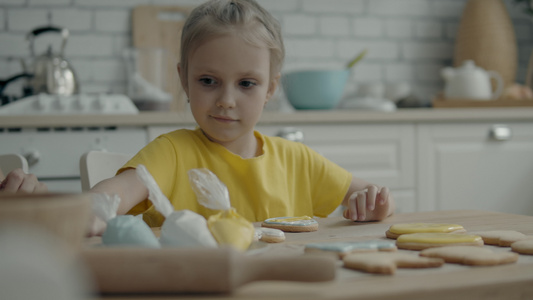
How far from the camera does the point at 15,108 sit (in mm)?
1989

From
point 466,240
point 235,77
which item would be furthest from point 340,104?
point 466,240

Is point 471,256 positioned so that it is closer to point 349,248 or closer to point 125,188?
point 349,248

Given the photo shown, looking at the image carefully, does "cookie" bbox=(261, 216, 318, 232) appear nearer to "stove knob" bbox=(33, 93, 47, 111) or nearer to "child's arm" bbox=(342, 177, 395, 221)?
"child's arm" bbox=(342, 177, 395, 221)

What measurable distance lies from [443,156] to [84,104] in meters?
1.42

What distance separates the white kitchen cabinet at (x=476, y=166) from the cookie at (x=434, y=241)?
63.3 inches

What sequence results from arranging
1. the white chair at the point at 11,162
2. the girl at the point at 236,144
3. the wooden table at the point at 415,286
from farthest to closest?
the white chair at the point at 11,162 < the girl at the point at 236,144 < the wooden table at the point at 415,286

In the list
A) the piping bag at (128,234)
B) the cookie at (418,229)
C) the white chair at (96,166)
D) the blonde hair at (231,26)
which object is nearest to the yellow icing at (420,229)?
the cookie at (418,229)

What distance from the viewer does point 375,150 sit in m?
2.22

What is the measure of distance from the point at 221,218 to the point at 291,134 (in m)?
1.43

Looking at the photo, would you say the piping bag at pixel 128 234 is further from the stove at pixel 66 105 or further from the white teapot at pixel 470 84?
the white teapot at pixel 470 84

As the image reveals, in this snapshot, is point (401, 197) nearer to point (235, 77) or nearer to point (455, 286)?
point (235, 77)

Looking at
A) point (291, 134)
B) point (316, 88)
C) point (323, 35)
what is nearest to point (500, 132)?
point (316, 88)

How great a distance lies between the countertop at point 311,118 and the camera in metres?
1.91

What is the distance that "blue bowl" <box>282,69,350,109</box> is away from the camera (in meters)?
2.32
